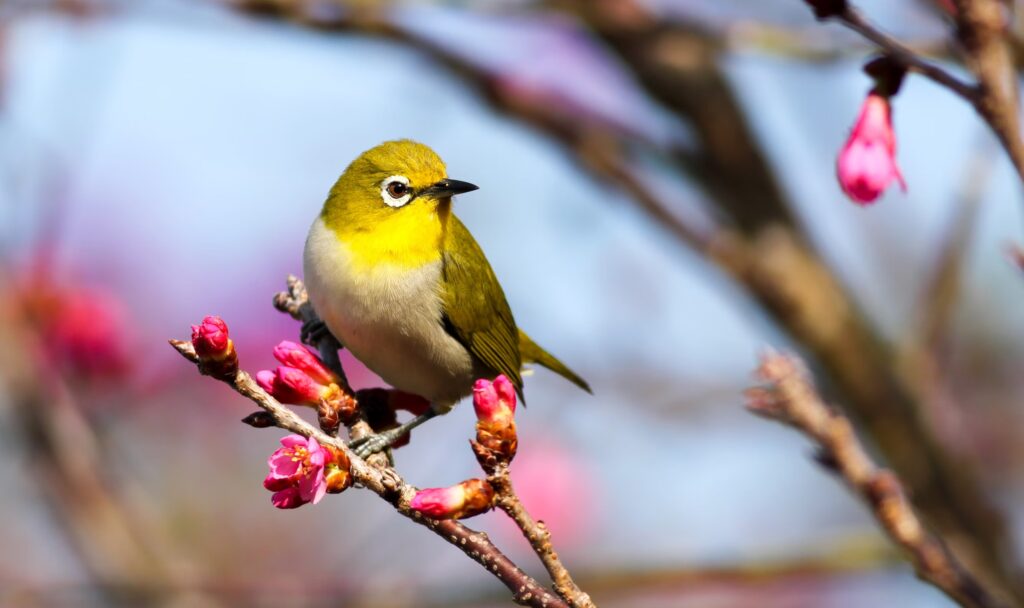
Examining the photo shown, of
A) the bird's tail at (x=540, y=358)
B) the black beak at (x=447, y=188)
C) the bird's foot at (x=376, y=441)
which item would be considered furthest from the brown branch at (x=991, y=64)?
the bird's tail at (x=540, y=358)

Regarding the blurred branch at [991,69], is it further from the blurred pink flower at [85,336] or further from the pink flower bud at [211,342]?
the blurred pink flower at [85,336]

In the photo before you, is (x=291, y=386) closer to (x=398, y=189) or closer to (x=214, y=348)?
(x=214, y=348)

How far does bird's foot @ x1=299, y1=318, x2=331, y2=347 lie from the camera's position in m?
3.69

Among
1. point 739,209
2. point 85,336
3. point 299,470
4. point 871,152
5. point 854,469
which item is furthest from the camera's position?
point 85,336

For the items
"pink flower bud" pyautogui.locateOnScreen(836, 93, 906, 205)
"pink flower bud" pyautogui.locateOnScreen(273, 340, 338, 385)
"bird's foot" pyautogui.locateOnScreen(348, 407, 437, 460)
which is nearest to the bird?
"bird's foot" pyautogui.locateOnScreen(348, 407, 437, 460)

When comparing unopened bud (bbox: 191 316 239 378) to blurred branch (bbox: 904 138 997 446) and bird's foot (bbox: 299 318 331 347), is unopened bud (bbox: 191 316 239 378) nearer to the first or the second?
bird's foot (bbox: 299 318 331 347)

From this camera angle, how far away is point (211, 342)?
2.24 meters

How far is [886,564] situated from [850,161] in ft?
6.77

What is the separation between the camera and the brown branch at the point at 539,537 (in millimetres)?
2146

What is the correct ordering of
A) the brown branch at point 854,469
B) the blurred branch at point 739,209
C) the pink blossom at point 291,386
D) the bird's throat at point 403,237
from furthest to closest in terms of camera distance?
the blurred branch at point 739,209 < the bird's throat at point 403,237 < the pink blossom at point 291,386 < the brown branch at point 854,469

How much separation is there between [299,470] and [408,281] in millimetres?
1393

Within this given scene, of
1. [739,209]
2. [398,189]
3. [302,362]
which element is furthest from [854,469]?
[739,209]

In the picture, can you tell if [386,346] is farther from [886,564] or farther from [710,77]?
[710,77]

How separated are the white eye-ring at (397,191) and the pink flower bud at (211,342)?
5.17 ft
